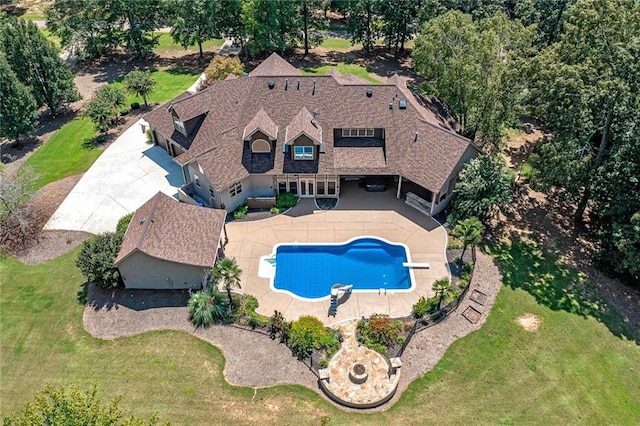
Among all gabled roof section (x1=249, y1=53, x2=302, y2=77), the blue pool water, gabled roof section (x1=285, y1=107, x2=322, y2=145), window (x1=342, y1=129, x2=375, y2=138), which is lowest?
the blue pool water

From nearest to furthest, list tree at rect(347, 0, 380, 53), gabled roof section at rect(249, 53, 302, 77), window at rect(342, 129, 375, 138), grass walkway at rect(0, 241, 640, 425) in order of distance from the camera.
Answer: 1. grass walkway at rect(0, 241, 640, 425)
2. window at rect(342, 129, 375, 138)
3. gabled roof section at rect(249, 53, 302, 77)
4. tree at rect(347, 0, 380, 53)

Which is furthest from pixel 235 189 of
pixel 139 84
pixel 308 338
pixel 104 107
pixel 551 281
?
pixel 551 281

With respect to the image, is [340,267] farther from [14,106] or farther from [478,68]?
[14,106]

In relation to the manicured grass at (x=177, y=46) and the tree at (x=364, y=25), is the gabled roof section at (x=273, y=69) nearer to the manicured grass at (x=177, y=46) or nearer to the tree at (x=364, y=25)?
the tree at (x=364, y=25)

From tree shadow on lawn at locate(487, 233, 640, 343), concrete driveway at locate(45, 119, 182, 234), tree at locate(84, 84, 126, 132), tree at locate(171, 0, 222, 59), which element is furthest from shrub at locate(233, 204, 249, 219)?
tree at locate(171, 0, 222, 59)

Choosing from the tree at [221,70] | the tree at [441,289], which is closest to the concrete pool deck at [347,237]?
the tree at [441,289]

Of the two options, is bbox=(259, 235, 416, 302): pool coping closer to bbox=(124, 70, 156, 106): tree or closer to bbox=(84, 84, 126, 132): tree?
bbox=(84, 84, 126, 132): tree

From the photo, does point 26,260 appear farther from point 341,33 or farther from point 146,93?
point 341,33
